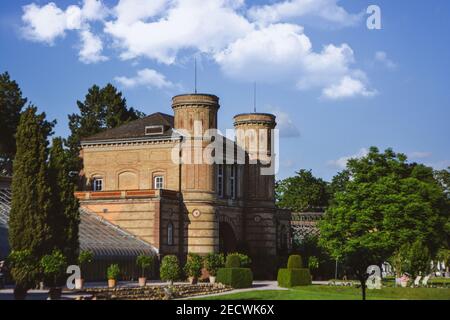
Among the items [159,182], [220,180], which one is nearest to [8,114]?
[159,182]

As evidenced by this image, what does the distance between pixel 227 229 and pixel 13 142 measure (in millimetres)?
18743

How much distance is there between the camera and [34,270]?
103 feet

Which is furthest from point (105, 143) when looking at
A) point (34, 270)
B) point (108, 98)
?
point (34, 270)

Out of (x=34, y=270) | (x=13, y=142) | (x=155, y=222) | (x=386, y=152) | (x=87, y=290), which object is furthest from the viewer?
(x=13, y=142)

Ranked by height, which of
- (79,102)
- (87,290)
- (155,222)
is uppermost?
(79,102)

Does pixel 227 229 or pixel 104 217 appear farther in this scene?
pixel 227 229

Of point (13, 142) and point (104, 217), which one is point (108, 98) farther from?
point (104, 217)

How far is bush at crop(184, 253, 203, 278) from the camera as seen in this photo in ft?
159

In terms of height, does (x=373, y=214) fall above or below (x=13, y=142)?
below

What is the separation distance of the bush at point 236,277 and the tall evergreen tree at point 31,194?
15353mm

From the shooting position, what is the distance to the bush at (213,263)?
50562 mm

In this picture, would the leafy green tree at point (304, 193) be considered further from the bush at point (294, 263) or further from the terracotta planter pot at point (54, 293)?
the terracotta planter pot at point (54, 293)

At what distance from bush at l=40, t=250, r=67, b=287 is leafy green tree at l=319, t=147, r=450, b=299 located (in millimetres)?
24056
